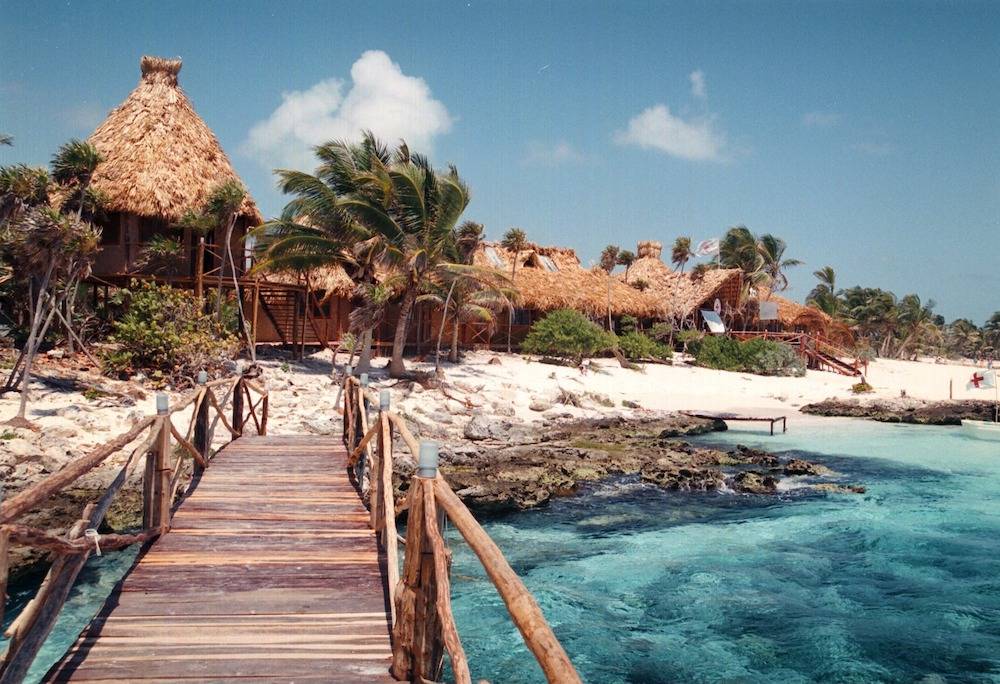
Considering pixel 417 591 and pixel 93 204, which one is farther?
pixel 93 204

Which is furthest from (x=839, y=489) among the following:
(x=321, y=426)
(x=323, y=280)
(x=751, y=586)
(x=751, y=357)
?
(x=751, y=357)

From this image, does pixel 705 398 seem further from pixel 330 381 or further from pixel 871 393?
pixel 330 381

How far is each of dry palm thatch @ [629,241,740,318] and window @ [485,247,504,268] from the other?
25.7 ft

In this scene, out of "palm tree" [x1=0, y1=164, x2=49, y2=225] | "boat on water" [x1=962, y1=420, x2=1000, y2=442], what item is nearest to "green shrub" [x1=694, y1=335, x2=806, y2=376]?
"boat on water" [x1=962, y1=420, x2=1000, y2=442]

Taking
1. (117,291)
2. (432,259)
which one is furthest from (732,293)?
(117,291)

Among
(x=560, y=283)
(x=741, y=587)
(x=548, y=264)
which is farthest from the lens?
(x=548, y=264)

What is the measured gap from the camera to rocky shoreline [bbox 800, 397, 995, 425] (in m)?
25.2

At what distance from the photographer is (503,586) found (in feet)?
7.80

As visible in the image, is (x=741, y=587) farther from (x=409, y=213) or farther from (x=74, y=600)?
(x=409, y=213)

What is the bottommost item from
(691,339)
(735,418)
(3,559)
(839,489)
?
(839,489)

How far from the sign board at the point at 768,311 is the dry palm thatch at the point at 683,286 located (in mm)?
2982

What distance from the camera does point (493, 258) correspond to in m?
32.8

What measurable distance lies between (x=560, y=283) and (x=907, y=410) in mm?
14146

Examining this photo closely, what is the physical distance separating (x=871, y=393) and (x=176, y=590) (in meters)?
28.5
